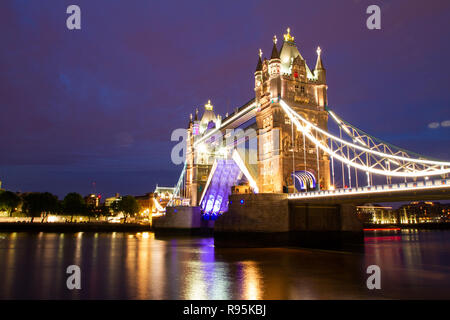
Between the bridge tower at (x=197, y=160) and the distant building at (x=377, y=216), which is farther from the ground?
the bridge tower at (x=197, y=160)

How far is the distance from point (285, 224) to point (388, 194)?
31.3ft

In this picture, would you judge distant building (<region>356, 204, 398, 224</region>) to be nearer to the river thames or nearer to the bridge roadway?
the bridge roadway

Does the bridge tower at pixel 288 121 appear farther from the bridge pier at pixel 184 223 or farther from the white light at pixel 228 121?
the bridge pier at pixel 184 223

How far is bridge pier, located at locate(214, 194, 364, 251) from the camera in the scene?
98.6ft

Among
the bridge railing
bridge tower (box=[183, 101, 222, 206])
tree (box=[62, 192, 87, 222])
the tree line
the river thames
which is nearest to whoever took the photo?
the river thames

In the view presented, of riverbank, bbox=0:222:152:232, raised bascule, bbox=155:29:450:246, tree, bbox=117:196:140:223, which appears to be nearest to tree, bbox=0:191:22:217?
riverbank, bbox=0:222:152:232

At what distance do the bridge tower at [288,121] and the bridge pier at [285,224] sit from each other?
3380 millimetres

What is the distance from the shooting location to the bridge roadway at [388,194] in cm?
2062

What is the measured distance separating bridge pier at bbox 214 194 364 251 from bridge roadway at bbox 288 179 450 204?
Answer: 1.83 metres

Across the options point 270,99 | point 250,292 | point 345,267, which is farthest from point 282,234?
point 250,292

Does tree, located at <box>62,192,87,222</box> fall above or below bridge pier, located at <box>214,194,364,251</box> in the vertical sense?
above

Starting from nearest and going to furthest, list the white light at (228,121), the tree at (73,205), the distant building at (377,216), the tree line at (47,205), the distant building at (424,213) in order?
the white light at (228,121) → the tree line at (47,205) → the tree at (73,205) → the distant building at (377,216) → the distant building at (424,213)

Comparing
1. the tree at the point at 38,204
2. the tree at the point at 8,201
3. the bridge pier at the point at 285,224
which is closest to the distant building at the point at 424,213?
the bridge pier at the point at 285,224

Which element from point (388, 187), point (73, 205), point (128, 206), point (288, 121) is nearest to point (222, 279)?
point (388, 187)
